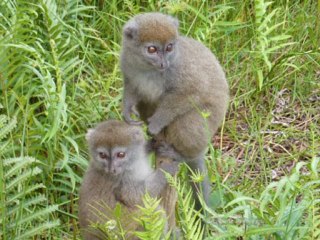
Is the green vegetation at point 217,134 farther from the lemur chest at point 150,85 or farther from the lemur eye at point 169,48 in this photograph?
the lemur eye at point 169,48

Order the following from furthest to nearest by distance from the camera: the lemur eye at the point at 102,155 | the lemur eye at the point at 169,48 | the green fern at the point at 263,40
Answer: the green fern at the point at 263,40 → the lemur eye at the point at 169,48 → the lemur eye at the point at 102,155

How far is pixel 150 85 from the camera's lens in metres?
6.41

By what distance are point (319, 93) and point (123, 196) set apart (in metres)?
3.83

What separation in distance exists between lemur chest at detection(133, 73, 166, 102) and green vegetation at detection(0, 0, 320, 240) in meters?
0.71

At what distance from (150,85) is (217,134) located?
213 cm

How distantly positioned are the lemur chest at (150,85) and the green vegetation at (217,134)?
71 cm

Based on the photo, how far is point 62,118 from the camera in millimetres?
7098

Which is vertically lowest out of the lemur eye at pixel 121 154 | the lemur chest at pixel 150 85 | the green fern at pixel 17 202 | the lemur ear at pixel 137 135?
the green fern at pixel 17 202

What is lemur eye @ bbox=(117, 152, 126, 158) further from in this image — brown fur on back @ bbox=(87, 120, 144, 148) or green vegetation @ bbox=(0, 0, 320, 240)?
green vegetation @ bbox=(0, 0, 320, 240)

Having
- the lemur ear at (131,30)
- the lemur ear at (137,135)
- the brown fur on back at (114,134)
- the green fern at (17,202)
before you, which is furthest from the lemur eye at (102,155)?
the lemur ear at (131,30)

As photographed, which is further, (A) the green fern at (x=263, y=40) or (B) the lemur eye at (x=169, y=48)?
(A) the green fern at (x=263, y=40)

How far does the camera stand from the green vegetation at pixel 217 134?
18.8 feet

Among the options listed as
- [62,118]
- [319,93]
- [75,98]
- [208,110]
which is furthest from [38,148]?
[319,93]

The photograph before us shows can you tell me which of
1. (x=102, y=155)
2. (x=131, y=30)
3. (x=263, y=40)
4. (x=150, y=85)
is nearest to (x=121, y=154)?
(x=102, y=155)
